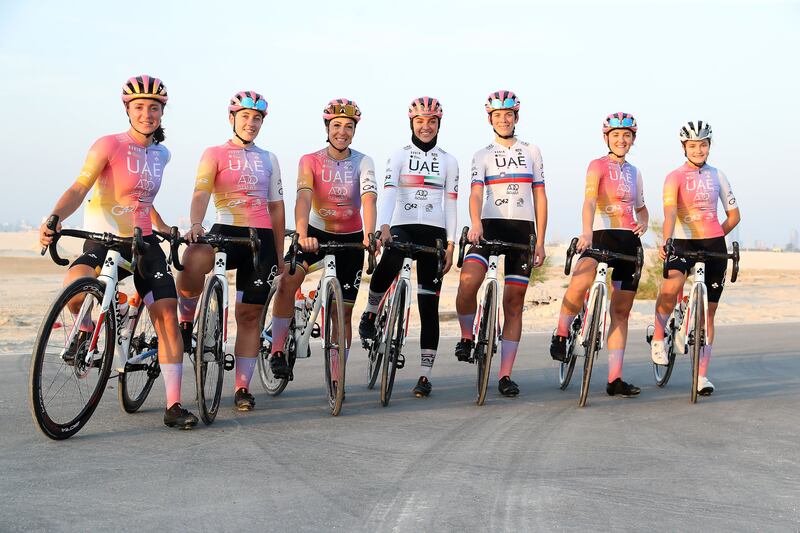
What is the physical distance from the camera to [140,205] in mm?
7172

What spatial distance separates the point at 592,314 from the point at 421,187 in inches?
77.5

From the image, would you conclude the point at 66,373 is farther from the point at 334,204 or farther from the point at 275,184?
the point at 334,204

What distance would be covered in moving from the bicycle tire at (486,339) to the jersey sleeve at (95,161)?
346 centimetres

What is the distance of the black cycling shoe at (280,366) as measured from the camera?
8141 mm

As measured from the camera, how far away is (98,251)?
6.96 m

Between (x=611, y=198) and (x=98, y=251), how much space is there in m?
5.02

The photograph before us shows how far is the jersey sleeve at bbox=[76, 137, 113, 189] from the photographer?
271 inches

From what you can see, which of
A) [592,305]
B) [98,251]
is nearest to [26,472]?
[98,251]

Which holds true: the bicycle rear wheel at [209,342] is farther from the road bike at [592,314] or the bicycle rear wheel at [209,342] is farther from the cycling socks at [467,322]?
the road bike at [592,314]

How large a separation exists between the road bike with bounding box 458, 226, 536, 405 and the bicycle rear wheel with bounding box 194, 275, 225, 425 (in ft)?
7.90

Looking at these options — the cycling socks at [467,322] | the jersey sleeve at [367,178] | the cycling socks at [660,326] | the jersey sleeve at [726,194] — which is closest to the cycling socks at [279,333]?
the jersey sleeve at [367,178]

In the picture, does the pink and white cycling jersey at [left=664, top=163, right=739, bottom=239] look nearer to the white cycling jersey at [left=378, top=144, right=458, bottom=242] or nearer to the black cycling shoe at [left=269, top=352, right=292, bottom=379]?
the white cycling jersey at [left=378, top=144, right=458, bottom=242]

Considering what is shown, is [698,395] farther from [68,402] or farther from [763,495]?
[68,402]

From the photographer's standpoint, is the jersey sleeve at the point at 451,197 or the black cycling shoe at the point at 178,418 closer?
the black cycling shoe at the point at 178,418
